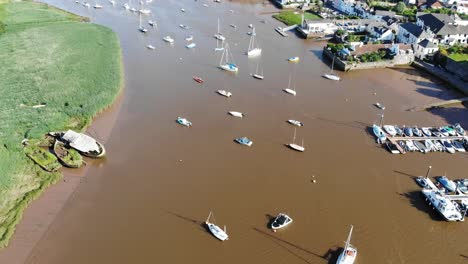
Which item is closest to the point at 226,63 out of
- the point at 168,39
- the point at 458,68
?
the point at 168,39

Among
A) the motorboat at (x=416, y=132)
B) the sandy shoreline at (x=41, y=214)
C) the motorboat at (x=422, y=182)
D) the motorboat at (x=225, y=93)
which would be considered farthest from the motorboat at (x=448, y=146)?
the sandy shoreline at (x=41, y=214)

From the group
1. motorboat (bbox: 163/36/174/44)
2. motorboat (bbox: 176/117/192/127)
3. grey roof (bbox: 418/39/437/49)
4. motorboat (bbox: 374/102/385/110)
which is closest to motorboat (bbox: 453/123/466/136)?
motorboat (bbox: 374/102/385/110)

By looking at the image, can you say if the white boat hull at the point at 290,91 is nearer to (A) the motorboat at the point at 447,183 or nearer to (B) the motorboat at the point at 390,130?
(B) the motorboat at the point at 390,130

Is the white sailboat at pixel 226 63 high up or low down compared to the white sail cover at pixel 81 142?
up

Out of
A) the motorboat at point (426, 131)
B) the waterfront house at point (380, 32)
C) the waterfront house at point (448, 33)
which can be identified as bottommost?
the motorboat at point (426, 131)

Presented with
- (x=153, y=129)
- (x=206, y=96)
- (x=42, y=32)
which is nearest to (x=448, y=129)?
(x=206, y=96)

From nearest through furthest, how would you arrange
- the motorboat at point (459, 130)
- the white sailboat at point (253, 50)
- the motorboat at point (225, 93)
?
the motorboat at point (459, 130) → the motorboat at point (225, 93) → the white sailboat at point (253, 50)
